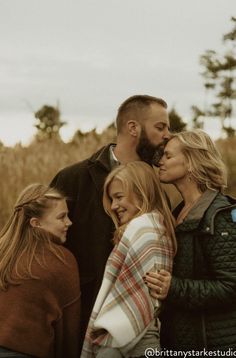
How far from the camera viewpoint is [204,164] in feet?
10.6

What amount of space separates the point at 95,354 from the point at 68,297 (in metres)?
0.38

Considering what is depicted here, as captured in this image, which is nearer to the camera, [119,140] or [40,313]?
[40,313]

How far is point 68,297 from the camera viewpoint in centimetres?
337

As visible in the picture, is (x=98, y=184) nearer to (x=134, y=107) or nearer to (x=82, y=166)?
(x=82, y=166)

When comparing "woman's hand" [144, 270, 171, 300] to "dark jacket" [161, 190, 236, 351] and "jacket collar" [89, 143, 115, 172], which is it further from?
"jacket collar" [89, 143, 115, 172]

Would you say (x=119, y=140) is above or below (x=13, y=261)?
above

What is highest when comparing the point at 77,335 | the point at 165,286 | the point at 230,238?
the point at 230,238

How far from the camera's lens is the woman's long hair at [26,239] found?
10.8ft

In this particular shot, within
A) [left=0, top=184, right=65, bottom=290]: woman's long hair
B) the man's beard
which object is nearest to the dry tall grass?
the man's beard

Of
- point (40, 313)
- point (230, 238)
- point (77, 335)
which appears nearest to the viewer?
point (230, 238)

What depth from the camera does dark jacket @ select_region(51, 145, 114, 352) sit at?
3764mm

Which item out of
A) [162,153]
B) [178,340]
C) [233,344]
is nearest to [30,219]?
[162,153]

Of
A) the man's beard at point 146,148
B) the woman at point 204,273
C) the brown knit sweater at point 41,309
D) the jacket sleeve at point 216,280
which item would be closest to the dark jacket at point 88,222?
the man's beard at point 146,148

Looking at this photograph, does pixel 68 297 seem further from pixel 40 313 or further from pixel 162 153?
pixel 162 153
